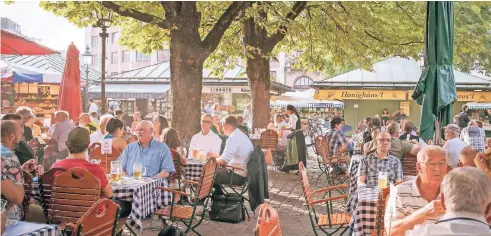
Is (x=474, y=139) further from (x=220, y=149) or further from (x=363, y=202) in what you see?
(x=363, y=202)

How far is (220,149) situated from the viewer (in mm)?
10625

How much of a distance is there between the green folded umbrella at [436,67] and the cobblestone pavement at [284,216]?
2140mm

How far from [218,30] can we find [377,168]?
5780 millimetres

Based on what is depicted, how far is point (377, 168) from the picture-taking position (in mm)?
6660

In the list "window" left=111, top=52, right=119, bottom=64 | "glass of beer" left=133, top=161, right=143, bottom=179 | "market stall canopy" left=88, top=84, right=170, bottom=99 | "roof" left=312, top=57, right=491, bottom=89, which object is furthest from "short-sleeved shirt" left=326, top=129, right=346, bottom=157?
"window" left=111, top=52, right=119, bottom=64

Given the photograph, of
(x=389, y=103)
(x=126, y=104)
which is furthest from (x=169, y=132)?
(x=126, y=104)

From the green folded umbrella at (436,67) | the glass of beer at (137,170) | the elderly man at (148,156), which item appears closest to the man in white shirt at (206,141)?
the elderly man at (148,156)

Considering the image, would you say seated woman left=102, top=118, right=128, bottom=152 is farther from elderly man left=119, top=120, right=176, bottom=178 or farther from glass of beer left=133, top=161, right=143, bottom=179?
glass of beer left=133, top=161, right=143, bottom=179

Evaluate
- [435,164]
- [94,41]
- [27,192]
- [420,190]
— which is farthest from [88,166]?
[94,41]

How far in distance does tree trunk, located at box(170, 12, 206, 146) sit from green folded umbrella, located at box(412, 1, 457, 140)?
5.16 m

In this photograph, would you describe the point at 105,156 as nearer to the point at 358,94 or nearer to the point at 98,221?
the point at 98,221

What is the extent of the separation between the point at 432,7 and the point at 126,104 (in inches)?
1343

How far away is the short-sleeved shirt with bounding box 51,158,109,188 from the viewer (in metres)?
5.34

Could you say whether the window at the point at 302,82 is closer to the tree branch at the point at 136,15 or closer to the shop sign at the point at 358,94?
the shop sign at the point at 358,94
